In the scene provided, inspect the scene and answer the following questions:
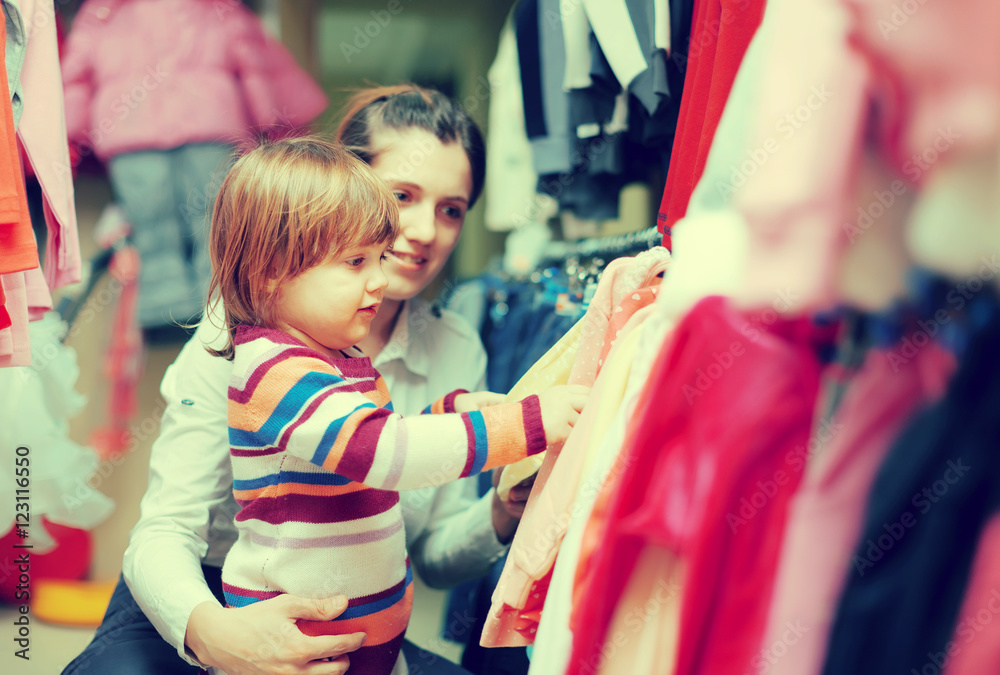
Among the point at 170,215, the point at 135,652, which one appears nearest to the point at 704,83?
the point at 135,652

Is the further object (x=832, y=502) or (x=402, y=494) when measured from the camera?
(x=402, y=494)

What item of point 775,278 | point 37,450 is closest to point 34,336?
point 37,450

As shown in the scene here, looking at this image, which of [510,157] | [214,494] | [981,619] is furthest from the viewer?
[510,157]

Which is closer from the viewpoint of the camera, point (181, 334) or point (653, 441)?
point (653, 441)

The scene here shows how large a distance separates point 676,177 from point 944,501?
509mm

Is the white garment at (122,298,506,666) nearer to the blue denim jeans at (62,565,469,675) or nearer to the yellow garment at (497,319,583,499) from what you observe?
the blue denim jeans at (62,565,469,675)

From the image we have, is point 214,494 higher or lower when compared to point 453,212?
lower

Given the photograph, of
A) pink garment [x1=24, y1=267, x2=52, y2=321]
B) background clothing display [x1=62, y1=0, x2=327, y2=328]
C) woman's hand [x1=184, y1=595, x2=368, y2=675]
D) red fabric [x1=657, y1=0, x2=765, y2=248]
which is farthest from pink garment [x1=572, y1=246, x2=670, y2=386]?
background clothing display [x1=62, y1=0, x2=327, y2=328]

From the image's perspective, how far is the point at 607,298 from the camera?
2.39 feet

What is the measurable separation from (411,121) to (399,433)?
1.94 feet

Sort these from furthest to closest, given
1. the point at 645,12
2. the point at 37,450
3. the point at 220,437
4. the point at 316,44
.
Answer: the point at 316,44, the point at 37,450, the point at 645,12, the point at 220,437

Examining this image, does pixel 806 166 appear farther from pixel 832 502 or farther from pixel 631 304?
pixel 631 304

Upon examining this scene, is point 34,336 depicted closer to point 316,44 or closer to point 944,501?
point 316,44

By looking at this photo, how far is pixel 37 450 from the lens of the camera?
5.32ft
